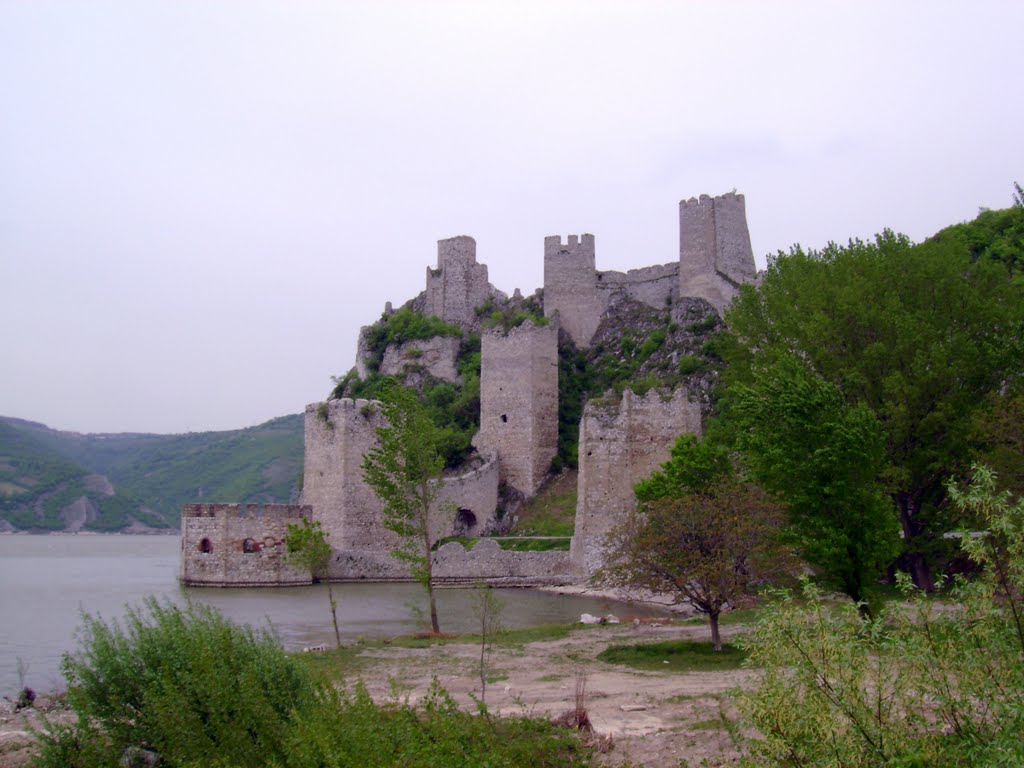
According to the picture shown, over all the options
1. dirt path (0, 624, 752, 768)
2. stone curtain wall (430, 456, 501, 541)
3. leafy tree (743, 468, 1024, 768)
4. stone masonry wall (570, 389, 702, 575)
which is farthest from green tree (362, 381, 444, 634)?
stone curtain wall (430, 456, 501, 541)

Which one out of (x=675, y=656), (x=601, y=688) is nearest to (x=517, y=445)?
(x=675, y=656)

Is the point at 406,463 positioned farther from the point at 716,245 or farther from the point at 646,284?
the point at 646,284

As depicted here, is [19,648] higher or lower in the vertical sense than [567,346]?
lower

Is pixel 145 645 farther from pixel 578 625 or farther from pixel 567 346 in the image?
pixel 567 346

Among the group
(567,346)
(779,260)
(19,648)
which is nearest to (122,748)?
(19,648)

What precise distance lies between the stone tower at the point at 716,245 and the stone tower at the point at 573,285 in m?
5.31

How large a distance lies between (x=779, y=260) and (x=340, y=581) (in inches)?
874

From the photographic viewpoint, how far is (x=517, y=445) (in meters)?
43.3

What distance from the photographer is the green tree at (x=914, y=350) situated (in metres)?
21.2

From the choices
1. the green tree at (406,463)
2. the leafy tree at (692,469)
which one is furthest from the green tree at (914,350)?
the green tree at (406,463)

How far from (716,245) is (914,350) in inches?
1027

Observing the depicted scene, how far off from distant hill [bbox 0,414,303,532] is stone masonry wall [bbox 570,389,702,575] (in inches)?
2659

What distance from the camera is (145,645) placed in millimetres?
10891

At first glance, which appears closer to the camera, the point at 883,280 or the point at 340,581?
the point at 883,280
